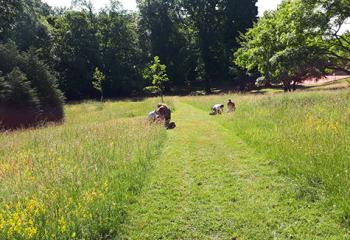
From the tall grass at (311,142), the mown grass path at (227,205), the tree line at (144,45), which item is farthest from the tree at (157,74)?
the mown grass path at (227,205)

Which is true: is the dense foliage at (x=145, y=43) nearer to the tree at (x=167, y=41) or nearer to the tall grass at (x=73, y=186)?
the tree at (x=167, y=41)

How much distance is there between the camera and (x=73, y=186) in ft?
16.0

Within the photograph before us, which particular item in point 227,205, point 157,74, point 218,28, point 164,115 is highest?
point 218,28

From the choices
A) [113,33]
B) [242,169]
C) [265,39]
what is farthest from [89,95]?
[242,169]

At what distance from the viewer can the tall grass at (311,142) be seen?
15.5ft

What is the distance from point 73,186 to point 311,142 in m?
4.78

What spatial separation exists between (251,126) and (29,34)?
39.1 meters

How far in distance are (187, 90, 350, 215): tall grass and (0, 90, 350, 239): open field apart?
0.07ft

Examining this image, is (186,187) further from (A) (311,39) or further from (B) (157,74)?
(B) (157,74)

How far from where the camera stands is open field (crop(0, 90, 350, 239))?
3.90 m

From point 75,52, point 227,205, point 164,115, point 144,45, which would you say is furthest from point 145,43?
point 227,205

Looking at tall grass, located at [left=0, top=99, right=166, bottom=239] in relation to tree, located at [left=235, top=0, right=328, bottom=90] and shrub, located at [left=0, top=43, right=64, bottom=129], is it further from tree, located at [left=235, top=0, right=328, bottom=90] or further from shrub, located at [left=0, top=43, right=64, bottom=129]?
tree, located at [left=235, top=0, right=328, bottom=90]

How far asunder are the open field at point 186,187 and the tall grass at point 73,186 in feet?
0.06


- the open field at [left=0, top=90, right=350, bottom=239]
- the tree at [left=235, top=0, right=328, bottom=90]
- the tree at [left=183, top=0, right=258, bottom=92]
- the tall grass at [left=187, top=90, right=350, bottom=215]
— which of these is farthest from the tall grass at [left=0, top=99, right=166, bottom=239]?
the tree at [left=183, top=0, right=258, bottom=92]
